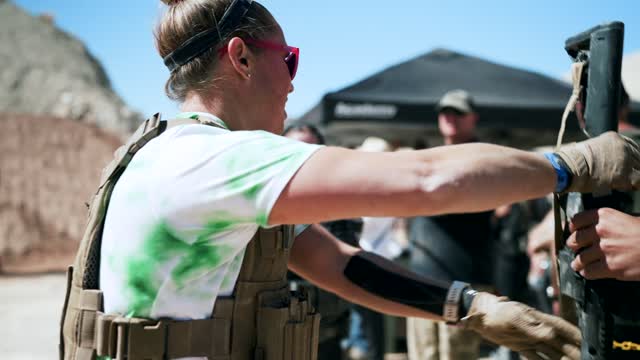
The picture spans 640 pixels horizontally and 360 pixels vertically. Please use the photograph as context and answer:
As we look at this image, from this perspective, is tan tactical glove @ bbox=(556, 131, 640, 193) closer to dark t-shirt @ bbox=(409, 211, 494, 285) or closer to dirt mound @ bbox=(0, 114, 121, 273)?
dark t-shirt @ bbox=(409, 211, 494, 285)

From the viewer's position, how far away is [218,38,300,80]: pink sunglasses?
1657mm

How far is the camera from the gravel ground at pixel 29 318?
675 centimetres

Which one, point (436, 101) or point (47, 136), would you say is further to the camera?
point (47, 136)

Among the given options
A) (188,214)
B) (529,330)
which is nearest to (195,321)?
(188,214)

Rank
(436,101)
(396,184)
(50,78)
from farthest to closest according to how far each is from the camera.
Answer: (50,78), (436,101), (396,184)

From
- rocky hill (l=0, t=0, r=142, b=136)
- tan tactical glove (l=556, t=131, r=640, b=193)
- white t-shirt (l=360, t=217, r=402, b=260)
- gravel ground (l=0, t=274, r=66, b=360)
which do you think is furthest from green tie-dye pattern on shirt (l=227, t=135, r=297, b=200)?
rocky hill (l=0, t=0, r=142, b=136)

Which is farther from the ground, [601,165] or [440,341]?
[601,165]

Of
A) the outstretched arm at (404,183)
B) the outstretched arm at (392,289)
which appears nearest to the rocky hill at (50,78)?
the outstretched arm at (392,289)

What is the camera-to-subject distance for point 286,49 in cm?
172

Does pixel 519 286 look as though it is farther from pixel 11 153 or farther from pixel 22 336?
pixel 11 153

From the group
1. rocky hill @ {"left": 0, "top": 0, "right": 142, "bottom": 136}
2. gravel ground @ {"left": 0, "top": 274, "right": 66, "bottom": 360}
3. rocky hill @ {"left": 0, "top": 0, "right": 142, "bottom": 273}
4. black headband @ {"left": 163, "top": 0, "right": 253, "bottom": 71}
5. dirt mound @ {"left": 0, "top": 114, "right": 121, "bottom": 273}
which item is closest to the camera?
black headband @ {"left": 163, "top": 0, "right": 253, "bottom": 71}

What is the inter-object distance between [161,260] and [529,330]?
1079 millimetres

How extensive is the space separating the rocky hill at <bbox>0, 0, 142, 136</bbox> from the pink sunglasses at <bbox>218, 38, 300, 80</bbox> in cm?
3020

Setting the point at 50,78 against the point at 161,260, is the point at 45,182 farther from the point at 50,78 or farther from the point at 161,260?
the point at 161,260
